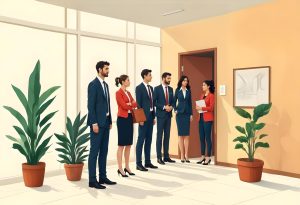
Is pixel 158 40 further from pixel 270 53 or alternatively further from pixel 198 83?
pixel 270 53

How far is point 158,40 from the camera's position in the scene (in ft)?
23.3

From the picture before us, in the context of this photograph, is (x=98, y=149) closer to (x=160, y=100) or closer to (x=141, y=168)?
(x=141, y=168)

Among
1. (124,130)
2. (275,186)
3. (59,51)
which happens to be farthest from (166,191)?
(59,51)

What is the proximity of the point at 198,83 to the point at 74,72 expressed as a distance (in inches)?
103

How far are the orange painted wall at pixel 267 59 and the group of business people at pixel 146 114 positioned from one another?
0.33 metres

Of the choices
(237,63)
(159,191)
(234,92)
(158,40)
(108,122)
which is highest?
(158,40)

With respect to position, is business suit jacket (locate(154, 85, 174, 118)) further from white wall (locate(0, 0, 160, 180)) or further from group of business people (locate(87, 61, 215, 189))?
white wall (locate(0, 0, 160, 180))

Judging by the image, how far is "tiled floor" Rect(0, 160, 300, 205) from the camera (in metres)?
3.84

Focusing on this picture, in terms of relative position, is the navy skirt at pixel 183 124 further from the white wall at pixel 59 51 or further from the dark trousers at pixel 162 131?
the white wall at pixel 59 51

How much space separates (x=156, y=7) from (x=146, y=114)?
1.72m

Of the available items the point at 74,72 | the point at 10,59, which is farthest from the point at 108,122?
the point at 10,59

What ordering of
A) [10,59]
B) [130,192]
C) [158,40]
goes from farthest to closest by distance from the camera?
[158,40], [10,59], [130,192]

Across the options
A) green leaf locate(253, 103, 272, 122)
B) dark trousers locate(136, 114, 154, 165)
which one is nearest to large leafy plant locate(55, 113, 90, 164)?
dark trousers locate(136, 114, 154, 165)

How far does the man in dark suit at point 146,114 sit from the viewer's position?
5.55 metres
